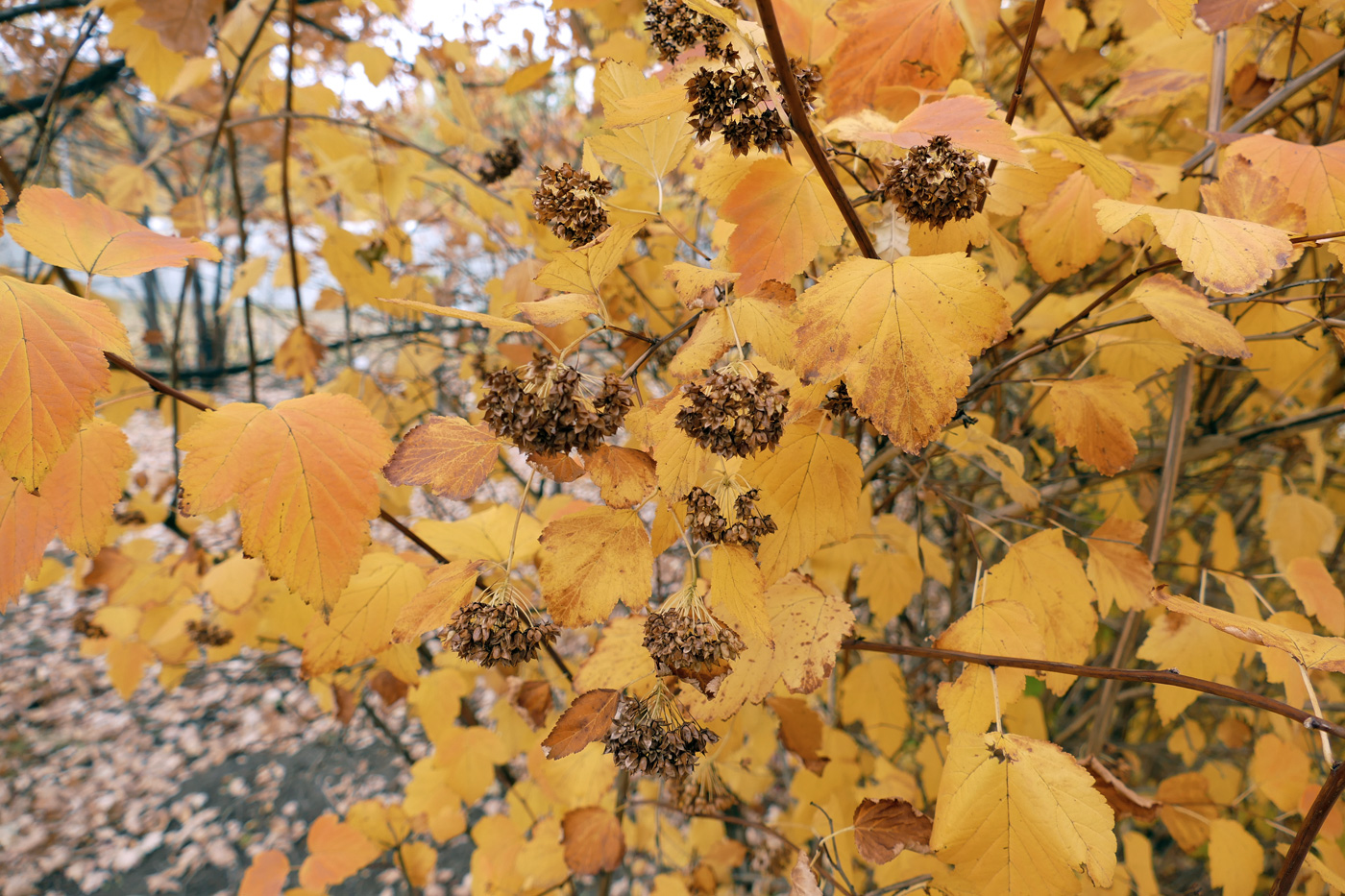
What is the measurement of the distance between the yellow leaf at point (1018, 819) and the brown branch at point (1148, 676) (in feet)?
0.33

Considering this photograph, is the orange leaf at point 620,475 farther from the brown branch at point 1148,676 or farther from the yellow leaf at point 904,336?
the brown branch at point 1148,676

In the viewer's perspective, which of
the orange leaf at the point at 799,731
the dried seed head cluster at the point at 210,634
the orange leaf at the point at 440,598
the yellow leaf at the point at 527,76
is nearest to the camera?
the orange leaf at the point at 440,598

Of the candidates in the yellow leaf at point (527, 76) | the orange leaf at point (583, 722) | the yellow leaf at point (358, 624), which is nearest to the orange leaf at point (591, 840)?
the yellow leaf at point (358, 624)

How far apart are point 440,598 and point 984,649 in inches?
31.2

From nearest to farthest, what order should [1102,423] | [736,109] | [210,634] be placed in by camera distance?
[736,109] → [1102,423] → [210,634]

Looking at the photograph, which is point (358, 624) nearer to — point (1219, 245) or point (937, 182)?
point (937, 182)

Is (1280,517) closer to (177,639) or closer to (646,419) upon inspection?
(646,419)

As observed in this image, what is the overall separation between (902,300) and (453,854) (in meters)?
4.24

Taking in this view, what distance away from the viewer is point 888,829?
1.02 meters

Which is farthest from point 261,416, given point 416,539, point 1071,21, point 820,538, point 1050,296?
point 1071,21

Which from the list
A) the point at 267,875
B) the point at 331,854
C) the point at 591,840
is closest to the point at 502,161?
the point at 591,840

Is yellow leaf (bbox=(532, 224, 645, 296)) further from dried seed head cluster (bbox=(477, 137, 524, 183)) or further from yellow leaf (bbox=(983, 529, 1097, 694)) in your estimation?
dried seed head cluster (bbox=(477, 137, 524, 183))

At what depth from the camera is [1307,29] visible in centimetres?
151

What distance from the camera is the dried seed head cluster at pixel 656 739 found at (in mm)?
861
